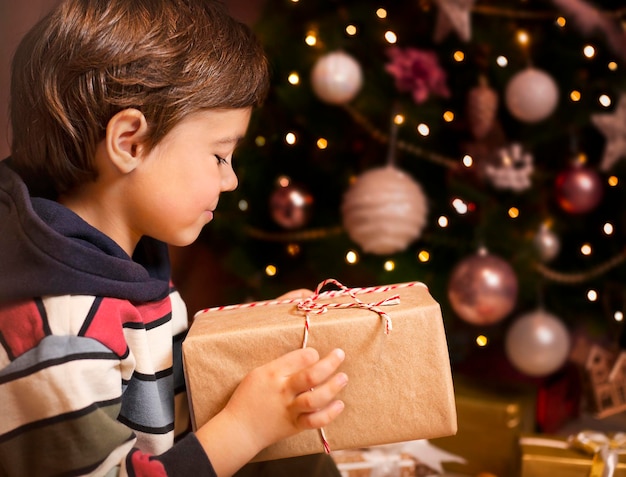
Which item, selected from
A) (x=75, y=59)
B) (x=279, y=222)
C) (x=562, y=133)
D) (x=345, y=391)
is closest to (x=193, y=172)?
(x=75, y=59)

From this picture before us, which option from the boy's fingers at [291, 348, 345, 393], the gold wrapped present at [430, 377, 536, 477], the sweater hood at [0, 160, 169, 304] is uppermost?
the sweater hood at [0, 160, 169, 304]

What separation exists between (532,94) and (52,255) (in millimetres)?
956

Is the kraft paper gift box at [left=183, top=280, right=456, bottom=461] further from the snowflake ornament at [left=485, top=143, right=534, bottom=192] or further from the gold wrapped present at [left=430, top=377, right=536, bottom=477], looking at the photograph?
the snowflake ornament at [left=485, top=143, right=534, bottom=192]

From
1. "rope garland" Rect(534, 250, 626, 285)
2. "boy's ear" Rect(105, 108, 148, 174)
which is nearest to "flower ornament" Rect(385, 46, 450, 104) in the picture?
"rope garland" Rect(534, 250, 626, 285)

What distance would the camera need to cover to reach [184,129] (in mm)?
722

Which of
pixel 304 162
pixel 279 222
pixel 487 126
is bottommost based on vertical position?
pixel 279 222

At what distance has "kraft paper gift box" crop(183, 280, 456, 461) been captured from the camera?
0.69 meters

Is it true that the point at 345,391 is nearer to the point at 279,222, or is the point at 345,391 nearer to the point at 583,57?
the point at 279,222

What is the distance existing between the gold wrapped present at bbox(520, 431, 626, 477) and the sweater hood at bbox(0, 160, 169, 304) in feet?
2.06

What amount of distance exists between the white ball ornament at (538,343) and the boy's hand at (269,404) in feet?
2.40

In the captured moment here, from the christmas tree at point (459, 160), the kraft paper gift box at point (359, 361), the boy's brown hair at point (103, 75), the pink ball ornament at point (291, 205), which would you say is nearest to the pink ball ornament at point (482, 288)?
the christmas tree at point (459, 160)

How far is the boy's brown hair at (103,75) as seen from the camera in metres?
0.67

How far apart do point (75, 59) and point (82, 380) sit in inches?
12.2

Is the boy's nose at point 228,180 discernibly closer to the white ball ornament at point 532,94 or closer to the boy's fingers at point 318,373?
the boy's fingers at point 318,373
